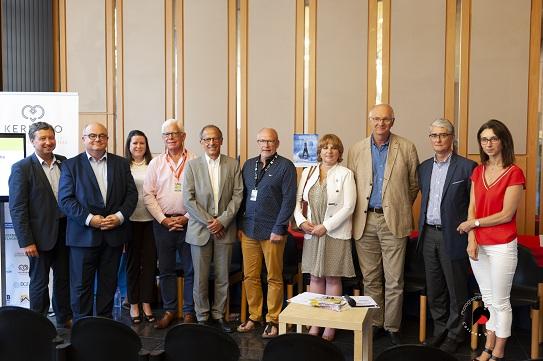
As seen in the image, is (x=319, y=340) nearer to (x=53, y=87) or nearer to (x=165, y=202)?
(x=165, y=202)

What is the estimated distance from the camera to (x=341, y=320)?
2.92 m

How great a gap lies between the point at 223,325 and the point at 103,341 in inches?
82.0

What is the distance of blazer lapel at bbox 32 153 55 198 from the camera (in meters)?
3.97

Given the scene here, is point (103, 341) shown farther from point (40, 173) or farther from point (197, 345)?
point (40, 173)

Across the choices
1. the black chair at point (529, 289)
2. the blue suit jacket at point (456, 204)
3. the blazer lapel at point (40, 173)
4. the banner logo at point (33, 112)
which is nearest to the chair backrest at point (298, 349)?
the blue suit jacket at point (456, 204)

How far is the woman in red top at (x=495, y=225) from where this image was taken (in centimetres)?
322

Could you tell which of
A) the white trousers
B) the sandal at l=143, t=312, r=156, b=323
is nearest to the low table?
the white trousers

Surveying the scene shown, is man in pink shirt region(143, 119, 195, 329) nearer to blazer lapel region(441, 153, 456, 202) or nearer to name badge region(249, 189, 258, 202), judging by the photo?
name badge region(249, 189, 258, 202)

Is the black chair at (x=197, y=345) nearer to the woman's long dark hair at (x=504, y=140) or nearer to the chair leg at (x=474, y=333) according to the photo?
the woman's long dark hair at (x=504, y=140)

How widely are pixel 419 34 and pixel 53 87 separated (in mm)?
4472

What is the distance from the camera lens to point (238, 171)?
164 inches

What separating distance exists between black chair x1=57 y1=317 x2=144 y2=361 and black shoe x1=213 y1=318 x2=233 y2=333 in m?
2.00

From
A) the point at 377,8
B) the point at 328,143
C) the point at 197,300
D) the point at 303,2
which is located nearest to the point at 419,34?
the point at 377,8

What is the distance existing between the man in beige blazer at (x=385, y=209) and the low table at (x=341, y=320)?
2.33 ft
